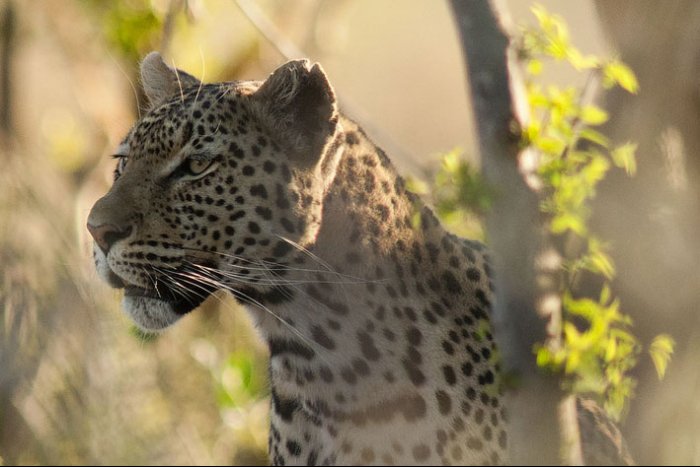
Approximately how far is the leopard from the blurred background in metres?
0.28

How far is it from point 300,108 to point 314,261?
0.61 meters

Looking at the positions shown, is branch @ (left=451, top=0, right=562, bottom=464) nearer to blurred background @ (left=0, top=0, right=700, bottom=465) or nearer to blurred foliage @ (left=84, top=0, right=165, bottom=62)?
blurred background @ (left=0, top=0, right=700, bottom=465)

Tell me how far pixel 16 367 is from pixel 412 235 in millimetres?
4154

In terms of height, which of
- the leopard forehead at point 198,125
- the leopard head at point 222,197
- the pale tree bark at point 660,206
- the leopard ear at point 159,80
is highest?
the leopard ear at point 159,80

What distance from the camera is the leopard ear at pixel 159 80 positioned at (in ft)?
17.3

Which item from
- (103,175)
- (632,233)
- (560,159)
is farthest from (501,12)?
(103,175)

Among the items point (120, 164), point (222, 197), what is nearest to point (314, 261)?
point (222, 197)

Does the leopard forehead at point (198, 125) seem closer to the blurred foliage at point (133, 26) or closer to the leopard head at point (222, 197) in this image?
the leopard head at point (222, 197)

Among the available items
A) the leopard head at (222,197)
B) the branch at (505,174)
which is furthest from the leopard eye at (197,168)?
the branch at (505,174)

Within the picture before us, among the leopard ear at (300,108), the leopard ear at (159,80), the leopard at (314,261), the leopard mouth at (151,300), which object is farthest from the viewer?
the leopard ear at (159,80)

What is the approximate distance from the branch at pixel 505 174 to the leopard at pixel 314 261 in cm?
90

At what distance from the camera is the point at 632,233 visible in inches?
231

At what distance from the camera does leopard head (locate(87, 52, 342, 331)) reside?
474 cm

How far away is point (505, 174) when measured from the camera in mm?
3900
